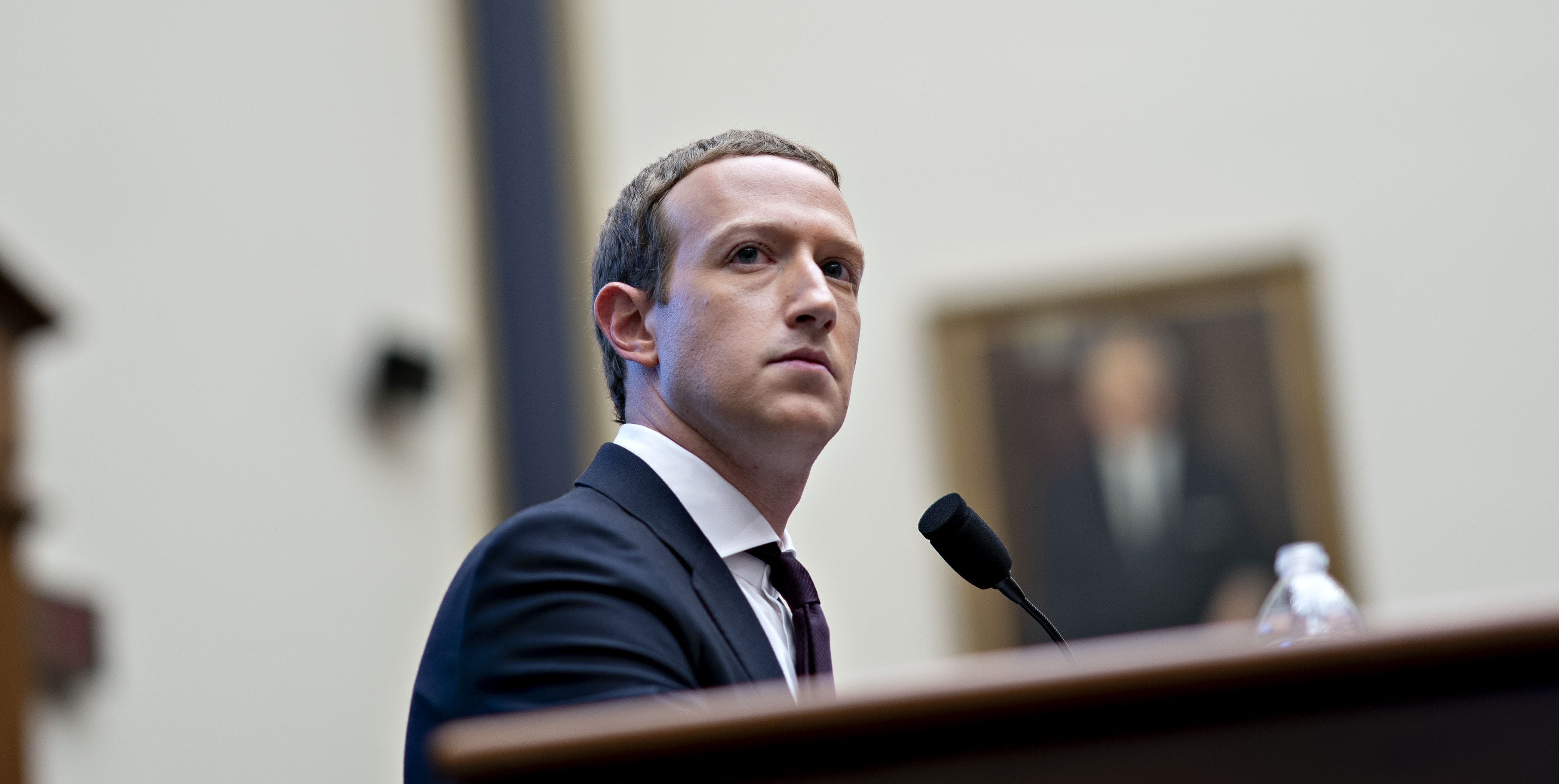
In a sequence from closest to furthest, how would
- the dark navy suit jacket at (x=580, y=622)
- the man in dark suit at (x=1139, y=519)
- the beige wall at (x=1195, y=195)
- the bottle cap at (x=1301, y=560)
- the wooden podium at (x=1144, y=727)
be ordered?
the wooden podium at (x=1144, y=727)
the dark navy suit jacket at (x=580, y=622)
the bottle cap at (x=1301, y=560)
the beige wall at (x=1195, y=195)
the man in dark suit at (x=1139, y=519)

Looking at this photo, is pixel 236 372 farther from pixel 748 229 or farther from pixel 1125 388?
pixel 748 229

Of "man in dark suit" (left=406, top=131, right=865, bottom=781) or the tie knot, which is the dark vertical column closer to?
"man in dark suit" (left=406, top=131, right=865, bottom=781)

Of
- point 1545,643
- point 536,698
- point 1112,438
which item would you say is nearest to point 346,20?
point 1112,438

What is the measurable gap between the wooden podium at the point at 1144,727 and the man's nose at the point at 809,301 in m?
0.85

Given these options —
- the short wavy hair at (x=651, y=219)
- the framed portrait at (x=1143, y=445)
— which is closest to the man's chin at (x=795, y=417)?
the short wavy hair at (x=651, y=219)

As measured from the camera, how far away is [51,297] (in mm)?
4367

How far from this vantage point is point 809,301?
1.95 m

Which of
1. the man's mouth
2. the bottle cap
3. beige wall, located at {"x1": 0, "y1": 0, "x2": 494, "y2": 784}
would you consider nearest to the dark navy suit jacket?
the man's mouth

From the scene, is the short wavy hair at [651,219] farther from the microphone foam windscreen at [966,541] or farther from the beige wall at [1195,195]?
the beige wall at [1195,195]

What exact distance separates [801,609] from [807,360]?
0.92 ft

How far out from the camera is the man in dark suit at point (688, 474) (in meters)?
1.54

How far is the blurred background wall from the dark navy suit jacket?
3.25 metres

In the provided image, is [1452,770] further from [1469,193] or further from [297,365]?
[1469,193]

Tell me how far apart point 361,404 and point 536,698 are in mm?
4882
